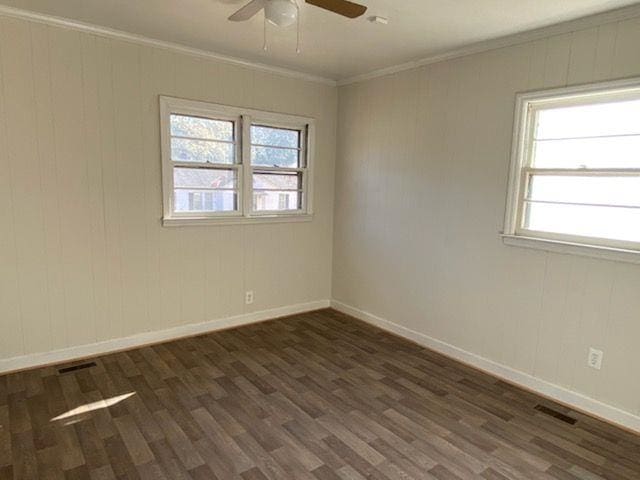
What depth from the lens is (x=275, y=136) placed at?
412 cm

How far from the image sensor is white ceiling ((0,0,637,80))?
2.46 meters

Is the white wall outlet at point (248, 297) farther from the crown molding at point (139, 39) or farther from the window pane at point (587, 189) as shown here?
the window pane at point (587, 189)

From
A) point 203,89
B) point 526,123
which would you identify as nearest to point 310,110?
point 203,89

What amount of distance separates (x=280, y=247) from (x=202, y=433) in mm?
2205

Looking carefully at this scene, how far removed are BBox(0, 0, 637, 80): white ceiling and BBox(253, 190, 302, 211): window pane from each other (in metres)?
1.29

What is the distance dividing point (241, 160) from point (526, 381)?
9.88 feet

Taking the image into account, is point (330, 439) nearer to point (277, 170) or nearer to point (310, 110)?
point (277, 170)

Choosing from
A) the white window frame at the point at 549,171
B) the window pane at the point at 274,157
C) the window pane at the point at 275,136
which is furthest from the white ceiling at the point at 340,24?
the window pane at the point at 274,157

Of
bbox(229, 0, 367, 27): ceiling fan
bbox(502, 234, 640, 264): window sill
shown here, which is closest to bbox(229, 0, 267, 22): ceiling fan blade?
bbox(229, 0, 367, 27): ceiling fan

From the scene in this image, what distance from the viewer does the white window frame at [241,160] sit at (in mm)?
3428

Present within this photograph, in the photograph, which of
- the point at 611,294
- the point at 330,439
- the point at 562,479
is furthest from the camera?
the point at 611,294

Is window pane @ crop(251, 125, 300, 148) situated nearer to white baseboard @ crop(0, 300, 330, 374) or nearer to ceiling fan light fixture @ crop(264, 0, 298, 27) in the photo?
white baseboard @ crop(0, 300, 330, 374)

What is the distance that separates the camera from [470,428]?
2.48 metres

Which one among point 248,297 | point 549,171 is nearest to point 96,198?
point 248,297
